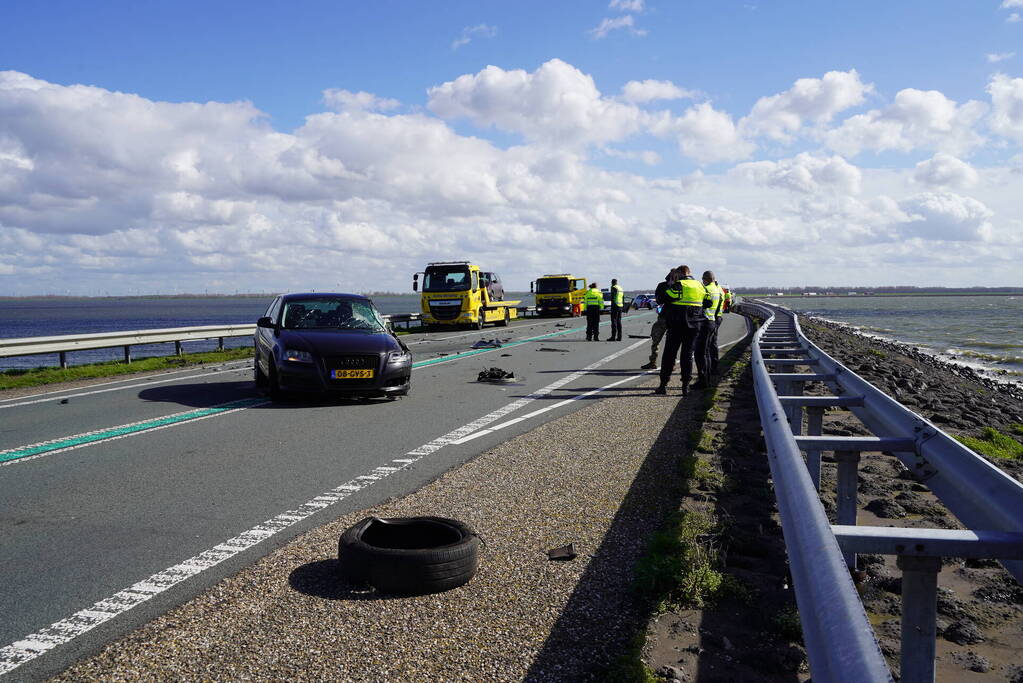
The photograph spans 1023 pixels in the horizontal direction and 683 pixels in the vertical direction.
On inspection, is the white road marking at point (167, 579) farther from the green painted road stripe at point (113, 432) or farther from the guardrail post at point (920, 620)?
the green painted road stripe at point (113, 432)

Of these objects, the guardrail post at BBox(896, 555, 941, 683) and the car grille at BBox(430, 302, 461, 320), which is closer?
the guardrail post at BBox(896, 555, 941, 683)

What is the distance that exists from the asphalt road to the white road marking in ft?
0.03

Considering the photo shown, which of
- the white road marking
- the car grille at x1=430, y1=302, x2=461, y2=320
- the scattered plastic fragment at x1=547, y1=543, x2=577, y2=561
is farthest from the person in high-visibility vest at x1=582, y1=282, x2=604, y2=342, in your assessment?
the scattered plastic fragment at x1=547, y1=543, x2=577, y2=561

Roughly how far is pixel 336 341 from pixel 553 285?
36.6m

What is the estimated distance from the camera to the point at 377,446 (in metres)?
8.05

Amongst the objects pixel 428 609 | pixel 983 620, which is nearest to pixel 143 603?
pixel 428 609

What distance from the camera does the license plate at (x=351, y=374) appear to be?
36.1 feet

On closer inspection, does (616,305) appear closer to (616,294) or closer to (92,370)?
(616,294)

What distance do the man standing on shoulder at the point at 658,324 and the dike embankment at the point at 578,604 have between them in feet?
20.7

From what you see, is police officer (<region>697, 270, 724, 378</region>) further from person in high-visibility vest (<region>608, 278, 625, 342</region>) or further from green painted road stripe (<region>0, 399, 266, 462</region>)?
person in high-visibility vest (<region>608, 278, 625, 342</region>)

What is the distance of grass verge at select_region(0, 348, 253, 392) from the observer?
15289mm

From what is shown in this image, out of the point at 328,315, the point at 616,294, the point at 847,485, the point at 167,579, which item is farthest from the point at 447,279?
the point at 847,485

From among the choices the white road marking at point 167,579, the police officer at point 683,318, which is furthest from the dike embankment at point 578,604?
the police officer at point 683,318

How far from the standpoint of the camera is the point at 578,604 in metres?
3.92
